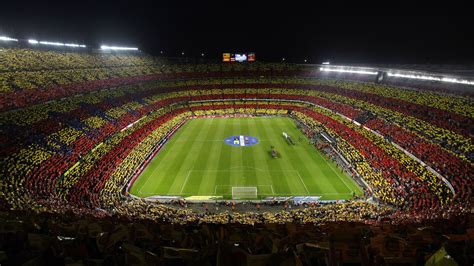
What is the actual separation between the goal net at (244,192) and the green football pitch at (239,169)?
51 centimetres

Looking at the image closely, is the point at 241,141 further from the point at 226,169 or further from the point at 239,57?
the point at 239,57

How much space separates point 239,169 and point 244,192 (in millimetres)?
5720

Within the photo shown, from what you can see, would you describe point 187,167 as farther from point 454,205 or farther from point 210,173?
point 454,205

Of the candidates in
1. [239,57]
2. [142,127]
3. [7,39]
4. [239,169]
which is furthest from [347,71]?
[7,39]

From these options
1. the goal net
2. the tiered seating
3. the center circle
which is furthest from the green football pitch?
the tiered seating

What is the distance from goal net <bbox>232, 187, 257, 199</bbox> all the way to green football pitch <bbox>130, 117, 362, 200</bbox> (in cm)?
51

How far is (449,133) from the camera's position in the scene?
32.7 meters

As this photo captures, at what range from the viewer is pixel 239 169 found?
113 ft

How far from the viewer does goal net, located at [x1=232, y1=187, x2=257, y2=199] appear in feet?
92.1

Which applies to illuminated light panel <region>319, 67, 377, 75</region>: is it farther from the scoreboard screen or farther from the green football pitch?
the green football pitch

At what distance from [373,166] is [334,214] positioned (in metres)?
13.2

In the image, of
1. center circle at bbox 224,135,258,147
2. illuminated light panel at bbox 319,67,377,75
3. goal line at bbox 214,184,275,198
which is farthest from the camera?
illuminated light panel at bbox 319,67,377,75

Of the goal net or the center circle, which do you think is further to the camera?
the center circle

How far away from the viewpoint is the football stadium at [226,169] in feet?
22.0
